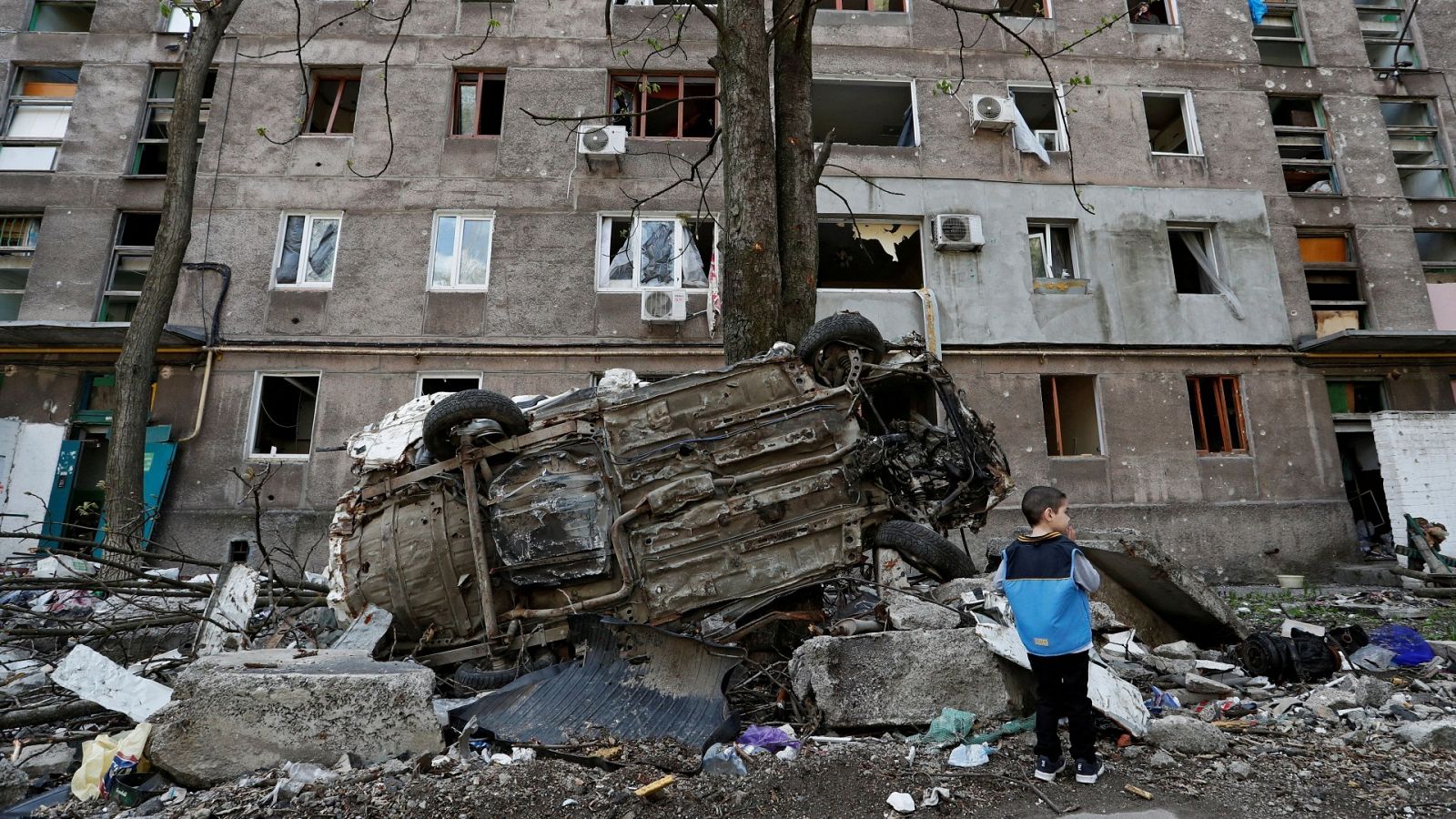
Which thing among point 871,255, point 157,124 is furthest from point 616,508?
point 157,124

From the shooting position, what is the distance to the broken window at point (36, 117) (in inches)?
508

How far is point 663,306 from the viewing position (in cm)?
1181

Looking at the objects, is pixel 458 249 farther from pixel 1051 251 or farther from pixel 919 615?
pixel 919 615

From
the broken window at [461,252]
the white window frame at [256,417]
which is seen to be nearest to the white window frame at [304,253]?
the white window frame at [256,417]

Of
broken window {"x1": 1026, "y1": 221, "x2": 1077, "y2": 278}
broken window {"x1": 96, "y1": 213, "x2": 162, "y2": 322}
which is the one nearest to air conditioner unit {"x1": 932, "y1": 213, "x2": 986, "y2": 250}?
broken window {"x1": 1026, "y1": 221, "x2": 1077, "y2": 278}

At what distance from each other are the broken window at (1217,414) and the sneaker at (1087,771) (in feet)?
36.4

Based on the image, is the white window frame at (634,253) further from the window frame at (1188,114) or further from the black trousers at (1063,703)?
the black trousers at (1063,703)

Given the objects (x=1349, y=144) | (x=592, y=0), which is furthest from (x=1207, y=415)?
(x=592, y=0)

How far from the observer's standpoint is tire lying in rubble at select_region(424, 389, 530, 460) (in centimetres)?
464

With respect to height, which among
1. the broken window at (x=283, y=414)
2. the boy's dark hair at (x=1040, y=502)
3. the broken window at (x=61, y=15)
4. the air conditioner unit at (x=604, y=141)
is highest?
the broken window at (x=61, y=15)

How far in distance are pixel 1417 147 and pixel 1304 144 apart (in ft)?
9.01

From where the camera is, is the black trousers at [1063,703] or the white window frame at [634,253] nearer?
the black trousers at [1063,703]

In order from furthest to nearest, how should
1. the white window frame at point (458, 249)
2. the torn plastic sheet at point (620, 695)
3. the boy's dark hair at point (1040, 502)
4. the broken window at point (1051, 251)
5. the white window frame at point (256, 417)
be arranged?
the broken window at point (1051, 251)
the white window frame at point (458, 249)
the white window frame at point (256, 417)
the torn plastic sheet at point (620, 695)
the boy's dark hair at point (1040, 502)

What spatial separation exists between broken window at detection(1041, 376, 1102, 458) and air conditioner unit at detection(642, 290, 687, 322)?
6350 mm
